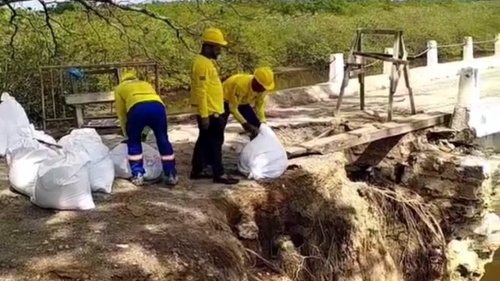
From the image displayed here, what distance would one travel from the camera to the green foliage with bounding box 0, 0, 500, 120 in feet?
42.1

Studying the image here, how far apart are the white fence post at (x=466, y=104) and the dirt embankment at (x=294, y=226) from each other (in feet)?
0.77

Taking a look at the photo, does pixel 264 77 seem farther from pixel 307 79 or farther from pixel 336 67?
pixel 307 79

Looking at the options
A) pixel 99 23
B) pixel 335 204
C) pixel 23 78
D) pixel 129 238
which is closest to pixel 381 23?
pixel 99 23

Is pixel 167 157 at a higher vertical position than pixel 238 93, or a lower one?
lower

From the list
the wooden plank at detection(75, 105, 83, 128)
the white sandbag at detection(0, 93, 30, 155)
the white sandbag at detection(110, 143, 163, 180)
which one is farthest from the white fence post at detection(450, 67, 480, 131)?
the white sandbag at detection(0, 93, 30, 155)

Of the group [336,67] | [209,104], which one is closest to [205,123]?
[209,104]

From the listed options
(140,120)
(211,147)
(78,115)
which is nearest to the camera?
(140,120)

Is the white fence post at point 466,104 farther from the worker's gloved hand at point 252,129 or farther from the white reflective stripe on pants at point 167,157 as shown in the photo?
the white reflective stripe on pants at point 167,157

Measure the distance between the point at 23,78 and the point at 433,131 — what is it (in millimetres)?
6773

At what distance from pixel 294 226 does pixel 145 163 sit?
1.54 metres

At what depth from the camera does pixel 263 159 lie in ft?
24.2

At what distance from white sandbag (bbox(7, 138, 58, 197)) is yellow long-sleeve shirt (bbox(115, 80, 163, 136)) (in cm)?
70

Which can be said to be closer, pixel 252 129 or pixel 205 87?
pixel 205 87

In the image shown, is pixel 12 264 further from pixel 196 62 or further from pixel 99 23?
pixel 99 23
